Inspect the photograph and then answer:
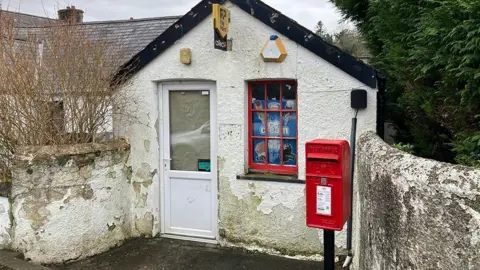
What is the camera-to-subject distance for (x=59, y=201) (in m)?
4.99

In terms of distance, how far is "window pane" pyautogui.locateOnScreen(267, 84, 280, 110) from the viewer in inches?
210

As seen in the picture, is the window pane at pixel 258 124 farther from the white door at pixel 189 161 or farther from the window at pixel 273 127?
the white door at pixel 189 161

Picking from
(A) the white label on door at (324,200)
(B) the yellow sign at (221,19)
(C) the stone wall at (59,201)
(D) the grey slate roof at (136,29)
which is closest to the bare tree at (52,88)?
(C) the stone wall at (59,201)

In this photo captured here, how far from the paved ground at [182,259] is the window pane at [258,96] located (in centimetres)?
201

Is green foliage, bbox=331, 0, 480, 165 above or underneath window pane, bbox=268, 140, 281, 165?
above

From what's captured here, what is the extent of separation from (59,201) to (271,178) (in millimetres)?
2730

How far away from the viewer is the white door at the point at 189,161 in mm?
5711

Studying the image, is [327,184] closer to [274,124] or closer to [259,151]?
[274,124]

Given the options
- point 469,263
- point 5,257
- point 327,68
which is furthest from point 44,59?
point 469,263

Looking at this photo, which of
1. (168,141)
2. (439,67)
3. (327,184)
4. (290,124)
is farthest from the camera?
(168,141)

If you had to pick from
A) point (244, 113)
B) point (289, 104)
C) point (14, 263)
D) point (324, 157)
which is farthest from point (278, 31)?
point (14, 263)

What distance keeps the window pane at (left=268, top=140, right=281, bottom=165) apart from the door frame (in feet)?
2.55

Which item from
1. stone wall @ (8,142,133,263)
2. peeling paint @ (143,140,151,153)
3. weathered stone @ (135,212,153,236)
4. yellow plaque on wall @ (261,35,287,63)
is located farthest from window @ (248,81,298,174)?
stone wall @ (8,142,133,263)

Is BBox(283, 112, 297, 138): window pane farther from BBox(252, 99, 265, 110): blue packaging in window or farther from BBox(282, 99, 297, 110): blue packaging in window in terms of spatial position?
BBox(252, 99, 265, 110): blue packaging in window
